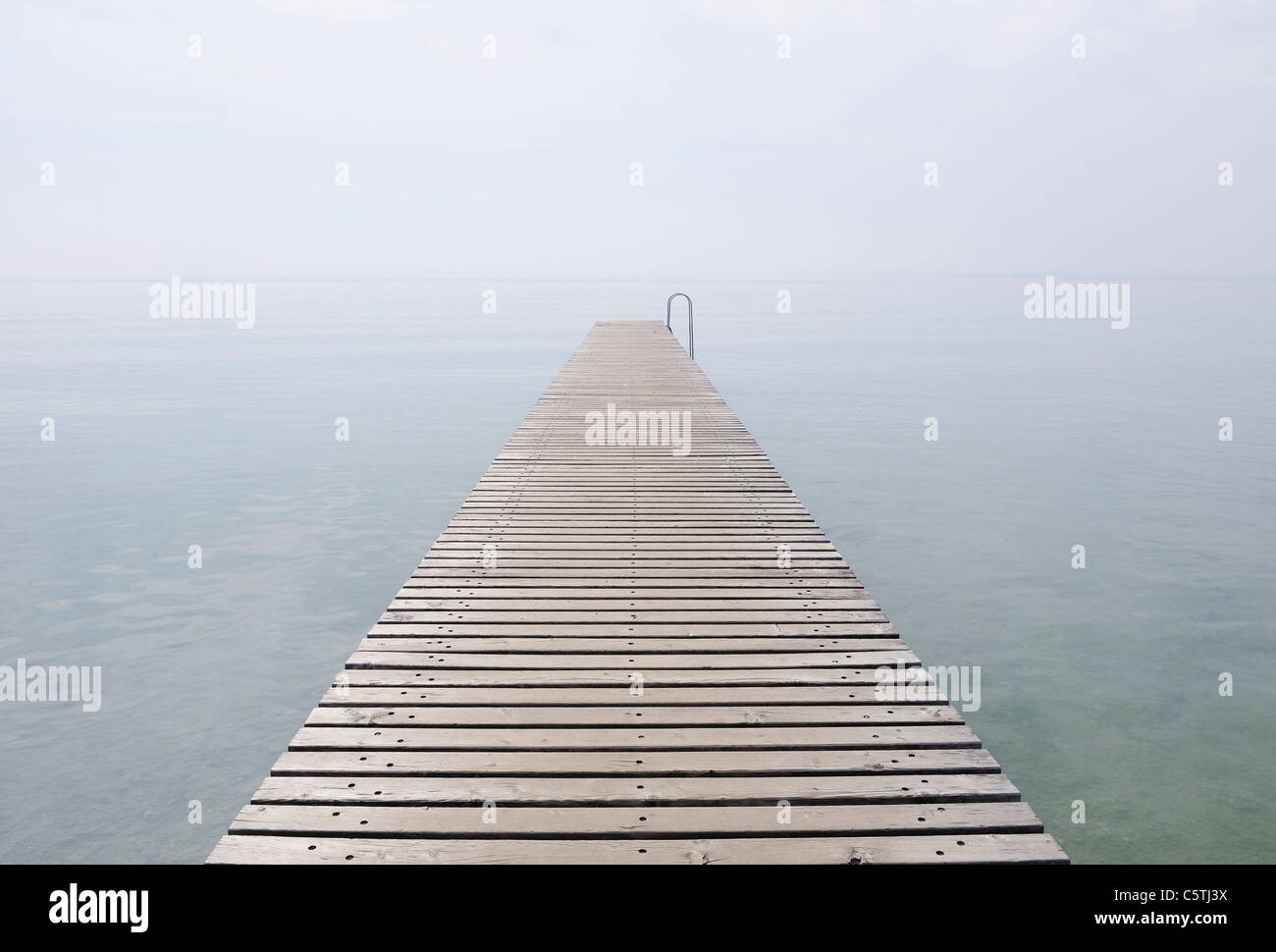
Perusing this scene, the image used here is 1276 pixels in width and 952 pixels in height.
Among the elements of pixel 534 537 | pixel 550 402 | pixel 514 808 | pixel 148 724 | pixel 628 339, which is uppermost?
pixel 628 339

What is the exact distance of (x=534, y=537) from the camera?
5.38 m

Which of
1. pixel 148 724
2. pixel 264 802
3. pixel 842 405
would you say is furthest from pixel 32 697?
pixel 842 405

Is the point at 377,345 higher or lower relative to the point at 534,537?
higher
